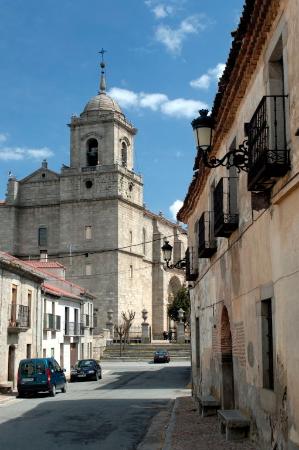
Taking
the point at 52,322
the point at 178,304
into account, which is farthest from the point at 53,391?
the point at 178,304

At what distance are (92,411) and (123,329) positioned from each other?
42536 mm

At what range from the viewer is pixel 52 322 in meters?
35.9

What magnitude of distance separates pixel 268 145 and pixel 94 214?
191 ft

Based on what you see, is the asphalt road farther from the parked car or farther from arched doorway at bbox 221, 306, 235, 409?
arched doorway at bbox 221, 306, 235, 409

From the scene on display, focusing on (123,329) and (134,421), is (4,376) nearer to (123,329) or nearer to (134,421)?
(134,421)

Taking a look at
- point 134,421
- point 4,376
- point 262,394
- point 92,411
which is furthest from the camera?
point 4,376

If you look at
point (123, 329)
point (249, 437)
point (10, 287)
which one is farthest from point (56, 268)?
point (249, 437)

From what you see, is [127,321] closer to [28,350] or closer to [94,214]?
[94,214]

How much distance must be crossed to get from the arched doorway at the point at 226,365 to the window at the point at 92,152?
5443 centimetres

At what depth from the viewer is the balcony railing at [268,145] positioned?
7105mm

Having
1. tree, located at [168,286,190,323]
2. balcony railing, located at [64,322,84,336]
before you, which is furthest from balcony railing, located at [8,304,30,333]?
tree, located at [168,286,190,323]

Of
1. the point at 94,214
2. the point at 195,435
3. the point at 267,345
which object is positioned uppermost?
the point at 94,214

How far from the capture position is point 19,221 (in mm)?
69000

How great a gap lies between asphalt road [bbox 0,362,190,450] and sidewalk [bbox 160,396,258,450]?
0.73m
